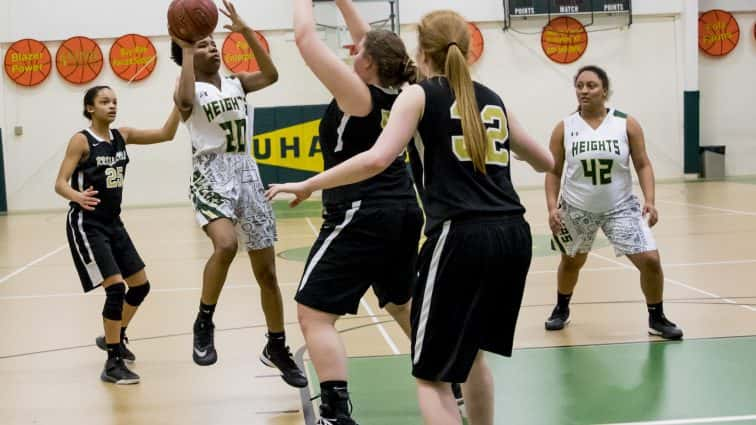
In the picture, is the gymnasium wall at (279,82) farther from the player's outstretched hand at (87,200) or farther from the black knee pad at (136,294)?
the player's outstretched hand at (87,200)

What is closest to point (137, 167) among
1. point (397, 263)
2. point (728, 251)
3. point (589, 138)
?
point (728, 251)

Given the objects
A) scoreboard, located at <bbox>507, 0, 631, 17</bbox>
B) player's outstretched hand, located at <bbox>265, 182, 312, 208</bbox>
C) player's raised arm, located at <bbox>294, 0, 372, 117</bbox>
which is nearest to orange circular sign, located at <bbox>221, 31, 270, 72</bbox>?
scoreboard, located at <bbox>507, 0, 631, 17</bbox>

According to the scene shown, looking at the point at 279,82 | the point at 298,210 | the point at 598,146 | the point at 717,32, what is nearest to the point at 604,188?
the point at 598,146

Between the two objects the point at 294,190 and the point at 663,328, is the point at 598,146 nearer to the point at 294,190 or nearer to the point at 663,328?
the point at 663,328

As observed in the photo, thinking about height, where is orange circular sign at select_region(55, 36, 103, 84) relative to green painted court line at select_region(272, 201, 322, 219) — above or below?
above

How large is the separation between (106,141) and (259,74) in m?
1.14

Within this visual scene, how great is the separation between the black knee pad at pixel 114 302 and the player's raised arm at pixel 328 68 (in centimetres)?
240

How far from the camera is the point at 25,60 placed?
56.2 feet

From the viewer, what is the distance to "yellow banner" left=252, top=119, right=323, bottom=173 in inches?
594

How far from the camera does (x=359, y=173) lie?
9.66ft

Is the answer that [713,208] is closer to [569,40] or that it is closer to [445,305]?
[569,40]

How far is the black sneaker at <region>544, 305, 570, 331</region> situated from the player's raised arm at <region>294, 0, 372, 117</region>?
303 cm

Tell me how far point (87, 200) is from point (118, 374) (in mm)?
970

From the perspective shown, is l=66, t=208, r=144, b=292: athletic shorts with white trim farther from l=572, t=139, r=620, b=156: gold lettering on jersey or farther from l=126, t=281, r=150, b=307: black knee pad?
l=572, t=139, r=620, b=156: gold lettering on jersey
